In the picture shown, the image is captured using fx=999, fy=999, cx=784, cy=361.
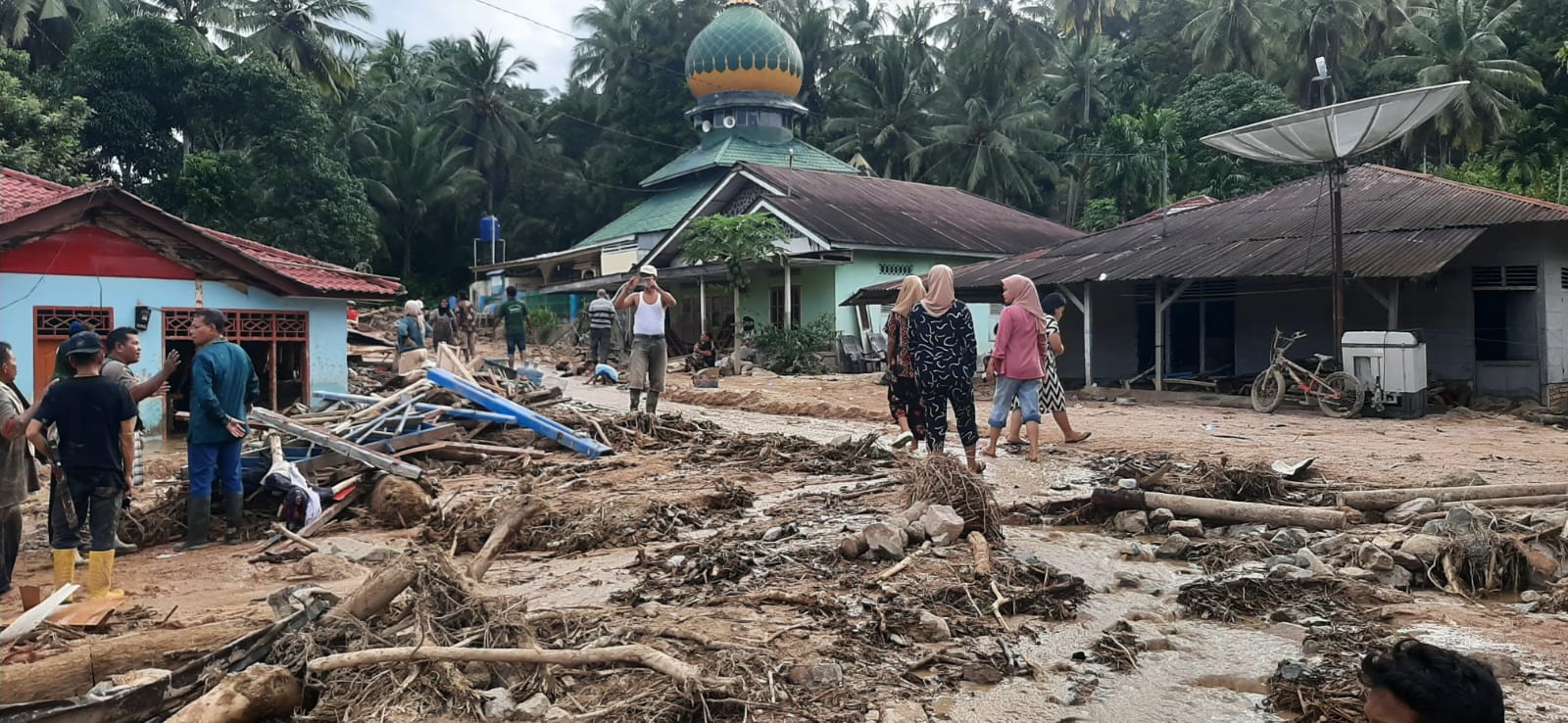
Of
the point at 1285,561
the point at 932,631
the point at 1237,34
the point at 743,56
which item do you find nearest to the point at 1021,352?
the point at 1285,561

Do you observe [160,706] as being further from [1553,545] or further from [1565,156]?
[1565,156]

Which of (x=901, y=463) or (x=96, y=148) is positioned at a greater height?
(x=96, y=148)

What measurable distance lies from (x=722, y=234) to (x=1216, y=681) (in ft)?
61.8

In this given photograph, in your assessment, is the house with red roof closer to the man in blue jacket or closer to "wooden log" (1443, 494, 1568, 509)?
the man in blue jacket

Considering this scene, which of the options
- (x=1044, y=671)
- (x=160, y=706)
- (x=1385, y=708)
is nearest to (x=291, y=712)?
(x=160, y=706)

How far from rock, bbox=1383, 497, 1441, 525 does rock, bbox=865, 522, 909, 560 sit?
3.30 meters

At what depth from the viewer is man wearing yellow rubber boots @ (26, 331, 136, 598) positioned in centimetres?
537

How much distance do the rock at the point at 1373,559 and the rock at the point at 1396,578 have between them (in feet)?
0.09

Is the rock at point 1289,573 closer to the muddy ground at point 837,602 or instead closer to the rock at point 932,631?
the muddy ground at point 837,602

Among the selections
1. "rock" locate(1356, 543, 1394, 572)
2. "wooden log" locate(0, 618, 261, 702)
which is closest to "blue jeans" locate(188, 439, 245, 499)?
"wooden log" locate(0, 618, 261, 702)

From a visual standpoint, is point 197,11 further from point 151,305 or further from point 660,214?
point 151,305

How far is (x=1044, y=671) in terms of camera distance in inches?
157

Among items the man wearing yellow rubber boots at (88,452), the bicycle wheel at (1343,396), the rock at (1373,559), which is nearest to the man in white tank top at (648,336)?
the man wearing yellow rubber boots at (88,452)

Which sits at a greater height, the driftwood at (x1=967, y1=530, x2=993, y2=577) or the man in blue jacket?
the man in blue jacket
